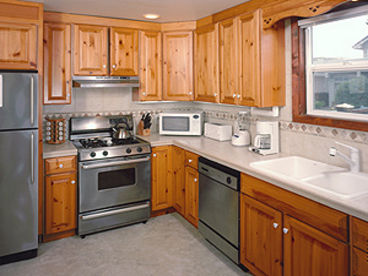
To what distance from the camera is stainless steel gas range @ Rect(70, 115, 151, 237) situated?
3229 mm

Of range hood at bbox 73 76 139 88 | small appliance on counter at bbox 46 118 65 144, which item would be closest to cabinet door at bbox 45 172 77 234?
small appliance on counter at bbox 46 118 65 144

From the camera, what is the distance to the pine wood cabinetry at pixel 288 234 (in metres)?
1.77

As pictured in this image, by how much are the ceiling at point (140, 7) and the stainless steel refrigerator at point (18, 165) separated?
86cm

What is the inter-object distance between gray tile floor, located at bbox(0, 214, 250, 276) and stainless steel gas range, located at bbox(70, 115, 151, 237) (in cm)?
18

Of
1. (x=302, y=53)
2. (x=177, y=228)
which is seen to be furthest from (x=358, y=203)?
(x=177, y=228)

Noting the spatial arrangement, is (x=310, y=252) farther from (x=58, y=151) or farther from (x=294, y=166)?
(x=58, y=151)

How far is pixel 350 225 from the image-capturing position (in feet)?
5.49

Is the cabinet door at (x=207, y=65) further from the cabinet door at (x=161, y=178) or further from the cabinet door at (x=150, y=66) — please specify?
the cabinet door at (x=161, y=178)

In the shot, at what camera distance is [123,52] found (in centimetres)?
362

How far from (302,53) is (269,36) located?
322 mm

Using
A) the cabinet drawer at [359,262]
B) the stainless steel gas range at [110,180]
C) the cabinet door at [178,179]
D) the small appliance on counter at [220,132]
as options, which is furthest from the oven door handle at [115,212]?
the cabinet drawer at [359,262]

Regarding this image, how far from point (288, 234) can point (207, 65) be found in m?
2.10

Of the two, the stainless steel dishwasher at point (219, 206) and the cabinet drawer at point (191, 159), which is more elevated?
the cabinet drawer at point (191, 159)

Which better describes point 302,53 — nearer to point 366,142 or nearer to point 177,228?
point 366,142
